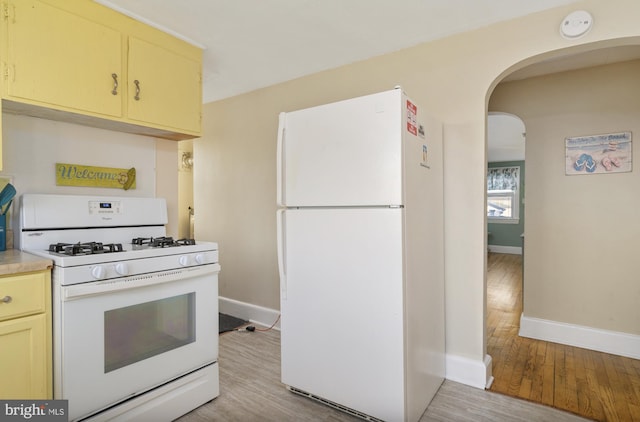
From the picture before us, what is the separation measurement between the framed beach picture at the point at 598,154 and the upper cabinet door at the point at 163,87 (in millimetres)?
3045

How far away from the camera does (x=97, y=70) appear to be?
6.29ft

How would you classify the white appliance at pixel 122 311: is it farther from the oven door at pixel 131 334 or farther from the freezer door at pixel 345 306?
the freezer door at pixel 345 306

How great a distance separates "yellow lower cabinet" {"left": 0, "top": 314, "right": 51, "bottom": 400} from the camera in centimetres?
139

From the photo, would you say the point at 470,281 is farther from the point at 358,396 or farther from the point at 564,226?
the point at 564,226

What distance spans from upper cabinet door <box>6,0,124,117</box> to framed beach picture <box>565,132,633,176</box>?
11.3 ft

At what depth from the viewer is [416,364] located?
185cm

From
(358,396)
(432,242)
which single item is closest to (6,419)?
(358,396)

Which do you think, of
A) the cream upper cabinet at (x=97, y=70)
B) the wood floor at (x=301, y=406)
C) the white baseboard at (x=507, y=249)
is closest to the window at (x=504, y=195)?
the white baseboard at (x=507, y=249)

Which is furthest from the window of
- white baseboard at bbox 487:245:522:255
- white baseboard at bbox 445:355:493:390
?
white baseboard at bbox 445:355:493:390

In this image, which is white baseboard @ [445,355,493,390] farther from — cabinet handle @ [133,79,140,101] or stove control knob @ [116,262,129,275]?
cabinet handle @ [133,79,140,101]

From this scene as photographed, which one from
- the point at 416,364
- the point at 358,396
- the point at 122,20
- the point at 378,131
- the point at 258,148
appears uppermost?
the point at 122,20

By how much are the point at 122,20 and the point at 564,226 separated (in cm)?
361

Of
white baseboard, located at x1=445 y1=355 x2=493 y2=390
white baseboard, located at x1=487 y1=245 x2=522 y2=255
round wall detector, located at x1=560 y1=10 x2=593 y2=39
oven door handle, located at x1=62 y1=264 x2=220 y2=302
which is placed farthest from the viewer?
white baseboard, located at x1=487 y1=245 x2=522 y2=255

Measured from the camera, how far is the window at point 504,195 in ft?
26.6
